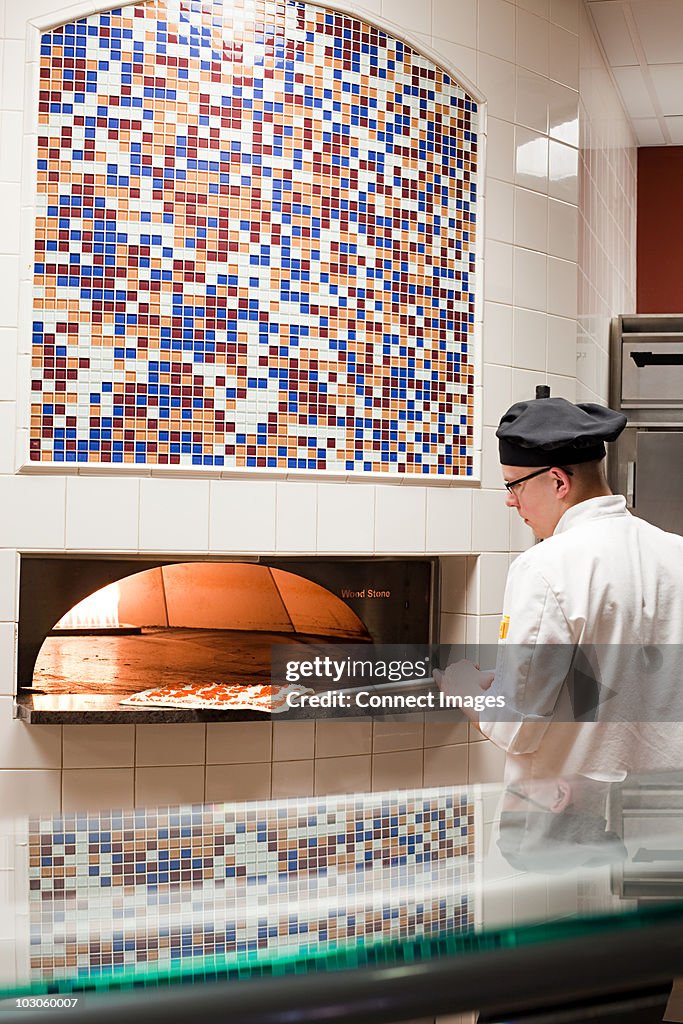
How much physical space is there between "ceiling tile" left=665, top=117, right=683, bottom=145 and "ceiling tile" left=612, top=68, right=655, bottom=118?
11cm

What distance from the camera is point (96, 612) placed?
2859mm

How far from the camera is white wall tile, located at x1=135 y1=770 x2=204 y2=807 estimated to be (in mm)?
2625

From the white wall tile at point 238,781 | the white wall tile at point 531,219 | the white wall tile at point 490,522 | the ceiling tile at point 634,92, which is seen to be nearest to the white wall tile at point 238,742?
the white wall tile at point 238,781

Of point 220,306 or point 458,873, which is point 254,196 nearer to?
point 220,306

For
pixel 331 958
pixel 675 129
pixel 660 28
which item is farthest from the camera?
pixel 675 129

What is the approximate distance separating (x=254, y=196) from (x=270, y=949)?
2546 millimetres

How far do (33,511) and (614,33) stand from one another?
2.86 m

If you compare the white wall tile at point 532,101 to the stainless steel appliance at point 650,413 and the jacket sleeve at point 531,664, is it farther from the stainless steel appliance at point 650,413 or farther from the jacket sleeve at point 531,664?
the jacket sleeve at point 531,664

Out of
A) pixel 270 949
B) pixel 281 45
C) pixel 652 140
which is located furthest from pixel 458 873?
pixel 652 140

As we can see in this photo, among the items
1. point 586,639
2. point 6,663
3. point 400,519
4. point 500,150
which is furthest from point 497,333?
point 6,663

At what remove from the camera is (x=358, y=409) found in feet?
9.31

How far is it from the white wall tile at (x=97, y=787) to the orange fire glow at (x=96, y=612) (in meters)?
0.43

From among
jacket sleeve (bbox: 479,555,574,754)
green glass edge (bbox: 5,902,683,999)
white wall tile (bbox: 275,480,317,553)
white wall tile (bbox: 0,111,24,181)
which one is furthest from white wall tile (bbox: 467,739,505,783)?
green glass edge (bbox: 5,902,683,999)

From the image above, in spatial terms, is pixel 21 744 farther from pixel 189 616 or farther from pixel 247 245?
pixel 247 245
